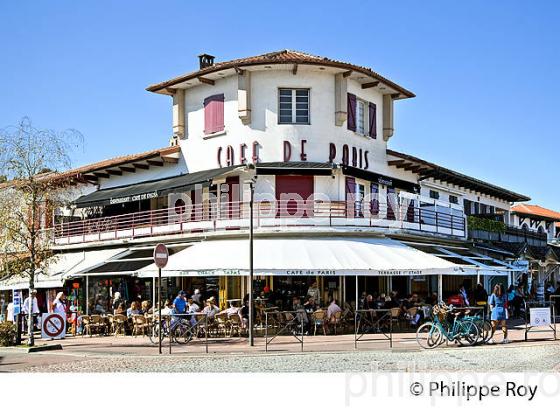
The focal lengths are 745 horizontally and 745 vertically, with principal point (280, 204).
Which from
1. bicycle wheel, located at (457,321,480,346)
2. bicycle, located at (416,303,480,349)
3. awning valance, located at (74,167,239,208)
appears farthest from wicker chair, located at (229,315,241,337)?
bicycle wheel, located at (457,321,480,346)

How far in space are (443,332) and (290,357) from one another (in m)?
4.43

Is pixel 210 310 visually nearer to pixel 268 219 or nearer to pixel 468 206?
pixel 268 219

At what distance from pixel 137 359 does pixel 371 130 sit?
1626cm

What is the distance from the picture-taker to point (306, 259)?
2438cm

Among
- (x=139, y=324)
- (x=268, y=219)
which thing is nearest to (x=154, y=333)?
(x=139, y=324)

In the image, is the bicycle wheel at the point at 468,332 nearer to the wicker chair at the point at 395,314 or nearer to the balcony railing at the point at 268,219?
the wicker chair at the point at 395,314

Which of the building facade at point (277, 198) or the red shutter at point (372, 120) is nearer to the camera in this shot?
the building facade at point (277, 198)

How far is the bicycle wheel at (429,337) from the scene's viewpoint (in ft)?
63.1

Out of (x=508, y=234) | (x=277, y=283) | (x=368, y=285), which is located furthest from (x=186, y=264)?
(x=508, y=234)

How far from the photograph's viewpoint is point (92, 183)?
35.6 meters

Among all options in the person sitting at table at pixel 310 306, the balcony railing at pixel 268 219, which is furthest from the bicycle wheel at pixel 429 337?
the balcony railing at pixel 268 219

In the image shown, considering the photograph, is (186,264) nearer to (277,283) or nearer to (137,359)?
(277,283)

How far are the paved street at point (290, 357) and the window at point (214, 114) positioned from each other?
398 inches

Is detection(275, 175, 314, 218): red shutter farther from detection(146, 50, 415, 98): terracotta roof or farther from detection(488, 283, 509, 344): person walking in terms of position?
detection(488, 283, 509, 344): person walking
